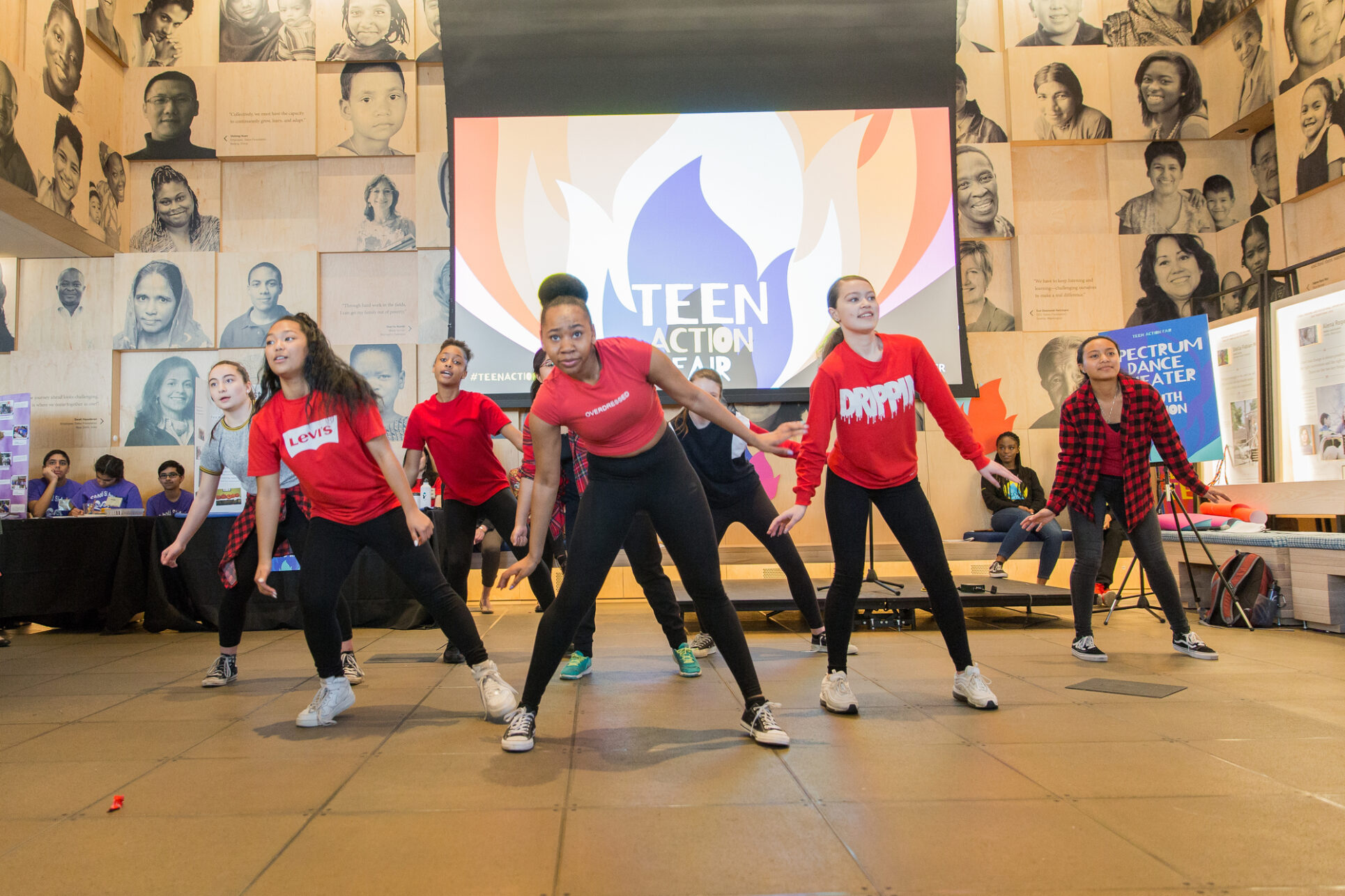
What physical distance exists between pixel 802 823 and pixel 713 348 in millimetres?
6336

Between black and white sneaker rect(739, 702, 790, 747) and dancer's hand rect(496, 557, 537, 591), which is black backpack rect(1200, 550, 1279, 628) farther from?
dancer's hand rect(496, 557, 537, 591)

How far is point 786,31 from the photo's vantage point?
27.0 feet

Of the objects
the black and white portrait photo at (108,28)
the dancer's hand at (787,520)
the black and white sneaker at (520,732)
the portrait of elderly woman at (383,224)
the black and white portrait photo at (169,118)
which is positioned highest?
the black and white portrait photo at (108,28)

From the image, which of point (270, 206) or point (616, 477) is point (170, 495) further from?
point (616, 477)

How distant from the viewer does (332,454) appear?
2939 mm

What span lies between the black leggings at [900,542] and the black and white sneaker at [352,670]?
220 cm

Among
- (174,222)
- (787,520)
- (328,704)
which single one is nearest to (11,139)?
(174,222)

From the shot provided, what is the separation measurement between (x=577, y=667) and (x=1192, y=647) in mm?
3045

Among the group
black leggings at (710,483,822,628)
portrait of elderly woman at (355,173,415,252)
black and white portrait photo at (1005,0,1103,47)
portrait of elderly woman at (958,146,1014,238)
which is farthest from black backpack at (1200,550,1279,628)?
portrait of elderly woman at (355,173,415,252)

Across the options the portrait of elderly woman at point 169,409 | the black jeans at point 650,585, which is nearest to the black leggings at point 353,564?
the black jeans at point 650,585

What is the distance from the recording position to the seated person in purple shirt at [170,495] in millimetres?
7148

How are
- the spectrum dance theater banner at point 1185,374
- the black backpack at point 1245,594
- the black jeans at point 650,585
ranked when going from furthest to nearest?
the spectrum dance theater banner at point 1185,374 < the black backpack at point 1245,594 < the black jeans at point 650,585

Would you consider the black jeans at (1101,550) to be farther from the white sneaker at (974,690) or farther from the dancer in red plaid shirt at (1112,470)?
the white sneaker at (974,690)

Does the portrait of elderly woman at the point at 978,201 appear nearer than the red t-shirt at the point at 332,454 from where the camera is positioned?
No
